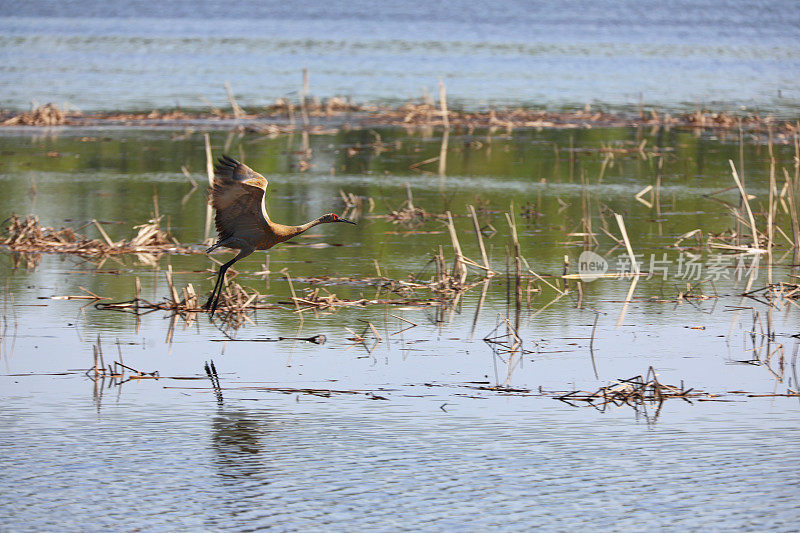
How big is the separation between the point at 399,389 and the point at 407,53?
35.8 m

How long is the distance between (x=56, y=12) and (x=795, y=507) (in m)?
62.2

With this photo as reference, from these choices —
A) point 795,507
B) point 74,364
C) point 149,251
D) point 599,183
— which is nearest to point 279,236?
point 74,364

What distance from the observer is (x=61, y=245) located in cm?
1416

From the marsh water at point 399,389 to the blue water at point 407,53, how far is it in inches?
540

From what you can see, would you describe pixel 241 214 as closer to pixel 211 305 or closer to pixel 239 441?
pixel 211 305

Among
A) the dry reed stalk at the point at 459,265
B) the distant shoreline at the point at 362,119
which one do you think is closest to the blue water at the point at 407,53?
the distant shoreline at the point at 362,119

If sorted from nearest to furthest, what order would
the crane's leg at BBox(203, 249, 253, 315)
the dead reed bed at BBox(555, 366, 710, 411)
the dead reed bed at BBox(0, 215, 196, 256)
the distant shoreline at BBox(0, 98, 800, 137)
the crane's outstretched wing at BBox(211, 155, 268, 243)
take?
the dead reed bed at BBox(555, 366, 710, 411), the crane's outstretched wing at BBox(211, 155, 268, 243), the crane's leg at BBox(203, 249, 253, 315), the dead reed bed at BBox(0, 215, 196, 256), the distant shoreline at BBox(0, 98, 800, 137)

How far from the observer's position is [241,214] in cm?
1089

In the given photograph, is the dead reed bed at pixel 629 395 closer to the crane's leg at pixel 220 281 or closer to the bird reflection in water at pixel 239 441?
the bird reflection in water at pixel 239 441

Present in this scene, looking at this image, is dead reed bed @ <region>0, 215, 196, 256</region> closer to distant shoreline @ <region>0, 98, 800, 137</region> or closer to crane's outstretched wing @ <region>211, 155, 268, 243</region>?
crane's outstretched wing @ <region>211, 155, 268, 243</region>

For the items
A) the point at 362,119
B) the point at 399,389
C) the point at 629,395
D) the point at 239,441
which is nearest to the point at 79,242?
the point at 399,389

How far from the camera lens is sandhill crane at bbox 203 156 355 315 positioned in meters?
10.5

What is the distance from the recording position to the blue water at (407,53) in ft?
104

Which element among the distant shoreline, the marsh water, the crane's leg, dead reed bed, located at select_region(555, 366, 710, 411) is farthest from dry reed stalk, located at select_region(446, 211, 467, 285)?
the distant shoreline
